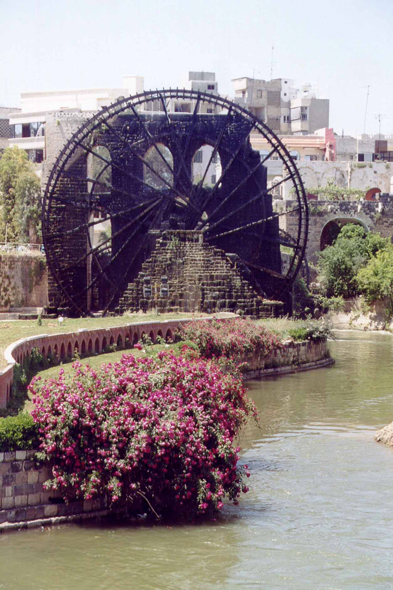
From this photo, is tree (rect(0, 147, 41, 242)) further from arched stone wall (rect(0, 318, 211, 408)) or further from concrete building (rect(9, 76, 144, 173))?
arched stone wall (rect(0, 318, 211, 408))

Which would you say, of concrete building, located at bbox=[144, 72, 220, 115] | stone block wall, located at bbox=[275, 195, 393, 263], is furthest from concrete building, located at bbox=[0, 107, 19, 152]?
stone block wall, located at bbox=[275, 195, 393, 263]

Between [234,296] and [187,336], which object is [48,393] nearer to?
[187,336]

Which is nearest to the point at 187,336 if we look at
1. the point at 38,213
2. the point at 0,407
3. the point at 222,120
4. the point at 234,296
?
the point at 234,296

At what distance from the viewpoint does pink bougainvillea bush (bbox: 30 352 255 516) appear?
447 inches

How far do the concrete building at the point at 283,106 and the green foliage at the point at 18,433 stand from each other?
65.4m

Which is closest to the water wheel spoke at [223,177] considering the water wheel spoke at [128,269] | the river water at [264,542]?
the water wheel spoke at [128,269]

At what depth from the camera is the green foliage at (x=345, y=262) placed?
42844 millimetres

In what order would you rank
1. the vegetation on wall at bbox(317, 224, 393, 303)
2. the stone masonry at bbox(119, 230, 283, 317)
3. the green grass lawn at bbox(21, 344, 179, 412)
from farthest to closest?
the vegetation on wall at bbox(317, 224, 393, 303)
the stone masonry at bbox(119, 230, 283, 317)
the green grass lawn at bbox(21, 344, 179, 412)

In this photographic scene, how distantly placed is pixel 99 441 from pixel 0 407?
6.09ft

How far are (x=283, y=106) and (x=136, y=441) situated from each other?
67017 millimetres

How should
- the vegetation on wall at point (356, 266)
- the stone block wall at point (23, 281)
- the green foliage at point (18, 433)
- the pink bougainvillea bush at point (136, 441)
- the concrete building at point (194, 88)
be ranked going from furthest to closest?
the concrete building at point (194, 88) → the vegetation on wall at point (356, 266) → the stone block wall at point (23, 281) → the pink bougainvillea bush at point (136, 441) → the green foliage at point (18, 433)

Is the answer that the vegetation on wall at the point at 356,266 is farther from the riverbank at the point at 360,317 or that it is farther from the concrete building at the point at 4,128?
the concrete building at the point at 4,128

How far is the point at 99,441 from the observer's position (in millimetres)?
11523

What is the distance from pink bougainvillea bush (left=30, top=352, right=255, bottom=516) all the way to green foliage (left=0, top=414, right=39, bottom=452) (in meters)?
0.10
